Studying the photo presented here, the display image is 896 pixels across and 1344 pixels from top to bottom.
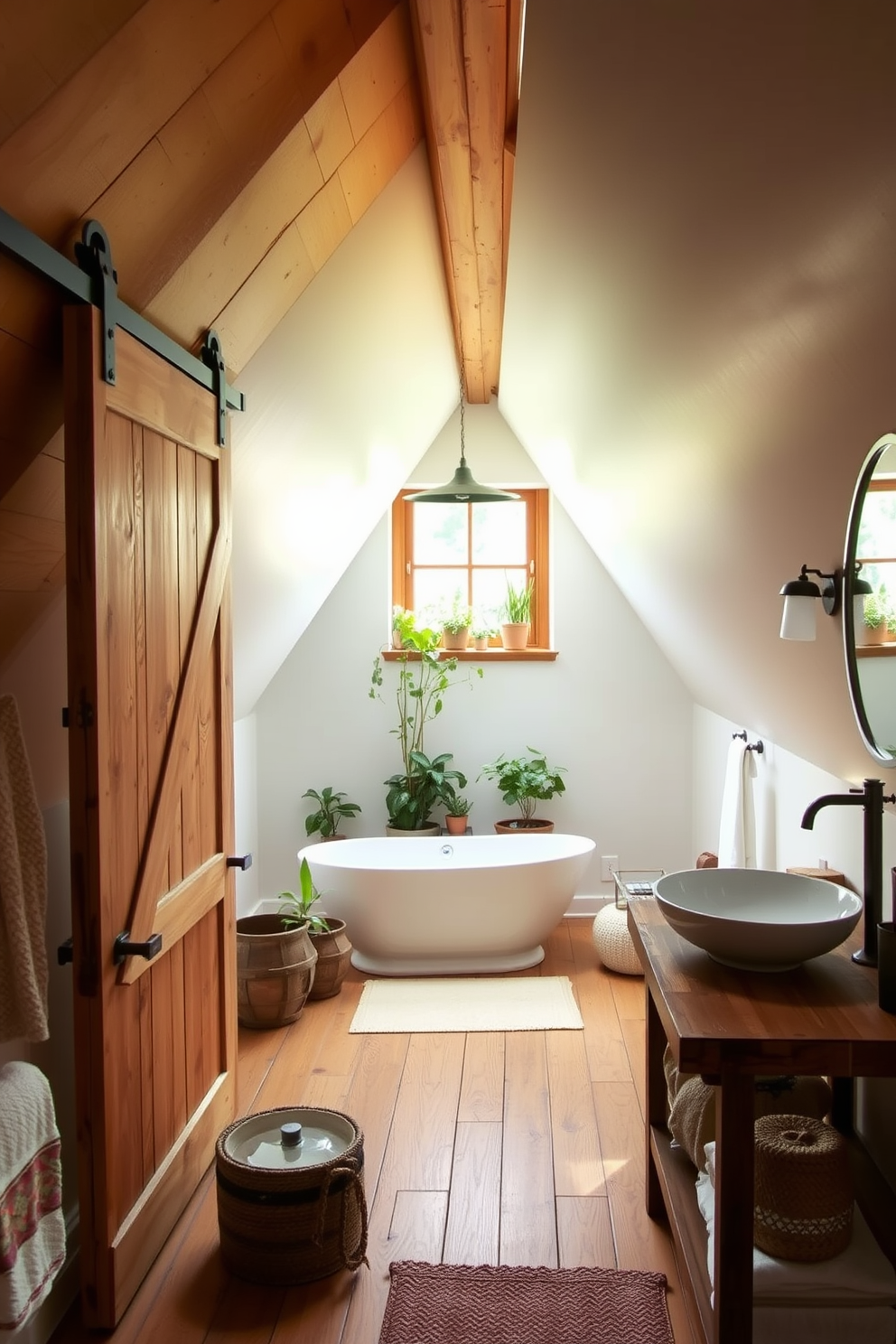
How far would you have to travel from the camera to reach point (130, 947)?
226 cm

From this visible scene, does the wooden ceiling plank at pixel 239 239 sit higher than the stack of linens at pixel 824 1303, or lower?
higher

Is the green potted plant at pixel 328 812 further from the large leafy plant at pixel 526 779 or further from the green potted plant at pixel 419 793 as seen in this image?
the large leafy plant at pixel 526 779

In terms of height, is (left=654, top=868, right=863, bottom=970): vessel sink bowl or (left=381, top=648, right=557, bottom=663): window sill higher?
(left=381, top=648, right=557, bottom=663): window sill

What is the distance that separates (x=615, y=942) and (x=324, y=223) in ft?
10.5

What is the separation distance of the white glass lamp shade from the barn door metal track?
1412 mm

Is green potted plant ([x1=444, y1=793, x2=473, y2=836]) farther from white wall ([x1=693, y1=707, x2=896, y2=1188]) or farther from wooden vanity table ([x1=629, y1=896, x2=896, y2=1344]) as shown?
wooden vanity table ([x1=629, y1=896, x2=896, y2=1344])

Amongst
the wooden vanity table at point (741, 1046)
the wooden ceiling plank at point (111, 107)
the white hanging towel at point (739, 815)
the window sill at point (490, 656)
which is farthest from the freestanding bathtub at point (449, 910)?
the wooden ceiling plank at point (111, 107)

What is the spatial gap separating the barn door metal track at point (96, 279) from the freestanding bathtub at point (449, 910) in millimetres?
2524

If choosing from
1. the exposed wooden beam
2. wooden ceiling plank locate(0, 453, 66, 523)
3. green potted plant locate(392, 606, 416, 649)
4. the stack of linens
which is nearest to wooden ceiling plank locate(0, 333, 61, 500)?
wooden ceiling plank locate(0, 453, 66, 523)

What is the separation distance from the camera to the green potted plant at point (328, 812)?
5.47m

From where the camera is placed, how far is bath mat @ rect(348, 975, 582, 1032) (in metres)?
4.16

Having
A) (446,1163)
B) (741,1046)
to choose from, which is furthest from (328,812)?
(741,1046)

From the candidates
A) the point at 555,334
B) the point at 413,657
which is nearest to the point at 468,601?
the point at 413,657

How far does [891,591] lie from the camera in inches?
75.2
